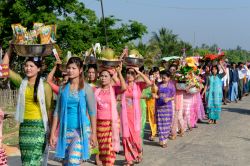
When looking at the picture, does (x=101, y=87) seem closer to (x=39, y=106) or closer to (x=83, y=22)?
(x=39, y=106)

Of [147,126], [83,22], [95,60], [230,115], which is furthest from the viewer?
[83,22]

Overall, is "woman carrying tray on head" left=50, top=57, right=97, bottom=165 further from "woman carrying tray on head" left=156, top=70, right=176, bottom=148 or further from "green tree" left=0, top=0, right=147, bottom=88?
"green tree" left=0, top=0, right=147, bottom=88

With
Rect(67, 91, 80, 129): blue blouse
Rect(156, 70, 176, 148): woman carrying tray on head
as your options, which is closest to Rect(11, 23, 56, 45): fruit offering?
Rect(67, 91, 80, 129): blue blouse

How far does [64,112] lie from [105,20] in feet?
60.8

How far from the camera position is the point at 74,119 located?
207 inches

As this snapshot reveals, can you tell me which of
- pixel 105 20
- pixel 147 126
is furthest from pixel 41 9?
pixel 147 126

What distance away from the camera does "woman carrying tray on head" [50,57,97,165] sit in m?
5.23

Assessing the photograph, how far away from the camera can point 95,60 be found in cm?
714

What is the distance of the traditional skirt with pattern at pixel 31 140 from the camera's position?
16.6 feet

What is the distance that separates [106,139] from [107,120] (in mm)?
298

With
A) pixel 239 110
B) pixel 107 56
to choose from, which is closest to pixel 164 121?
pixel 107 56

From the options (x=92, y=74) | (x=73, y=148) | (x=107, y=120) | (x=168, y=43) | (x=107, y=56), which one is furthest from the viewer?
(x=168, y=43)

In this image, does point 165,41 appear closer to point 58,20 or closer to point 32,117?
point 58,20

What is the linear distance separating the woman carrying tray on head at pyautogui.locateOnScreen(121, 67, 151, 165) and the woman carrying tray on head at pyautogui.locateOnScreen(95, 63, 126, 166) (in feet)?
2.22
